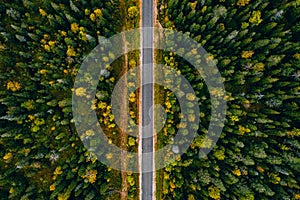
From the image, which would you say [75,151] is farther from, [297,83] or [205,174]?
[297,83]

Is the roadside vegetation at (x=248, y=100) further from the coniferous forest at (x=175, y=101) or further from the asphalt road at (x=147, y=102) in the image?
the asphalt road at (x=147, y=102)

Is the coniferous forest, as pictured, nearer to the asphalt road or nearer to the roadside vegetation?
the roadside vegetation

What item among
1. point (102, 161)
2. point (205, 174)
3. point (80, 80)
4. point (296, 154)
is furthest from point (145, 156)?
point (296, 154)

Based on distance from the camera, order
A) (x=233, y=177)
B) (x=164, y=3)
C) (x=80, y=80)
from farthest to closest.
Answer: (x=164, y=3) < (x=80, y=80) < (x=233, y=177)

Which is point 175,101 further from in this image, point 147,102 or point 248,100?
point 248,100

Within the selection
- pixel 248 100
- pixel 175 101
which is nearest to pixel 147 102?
pixel 175 101

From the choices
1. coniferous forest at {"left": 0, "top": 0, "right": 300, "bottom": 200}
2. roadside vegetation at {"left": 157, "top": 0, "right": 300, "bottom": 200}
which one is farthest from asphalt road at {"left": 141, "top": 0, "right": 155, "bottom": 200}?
roadside vegetation at {"left": 157, "top": 0, "right": 300, "bottom": 200}

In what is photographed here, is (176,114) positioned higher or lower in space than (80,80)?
lower

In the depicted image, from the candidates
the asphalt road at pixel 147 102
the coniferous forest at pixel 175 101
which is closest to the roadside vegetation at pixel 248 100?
the coniferous forest at pixel 175 101
